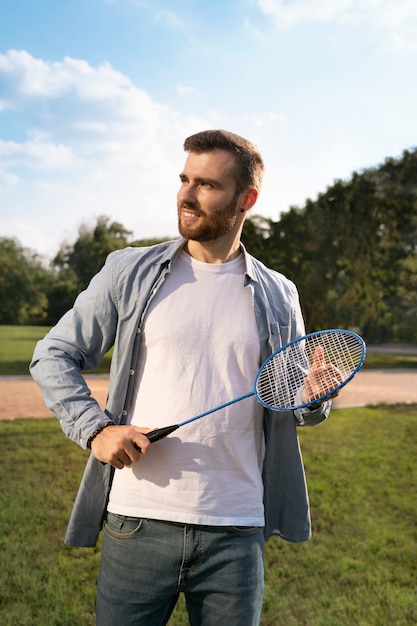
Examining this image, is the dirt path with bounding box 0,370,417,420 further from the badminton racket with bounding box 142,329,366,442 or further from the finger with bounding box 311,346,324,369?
the finger with bounding box 311,346,324,369

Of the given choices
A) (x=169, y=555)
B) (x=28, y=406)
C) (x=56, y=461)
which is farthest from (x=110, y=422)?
(x=28, y=406)

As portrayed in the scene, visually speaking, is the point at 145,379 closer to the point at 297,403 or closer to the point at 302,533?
the point at 297,403

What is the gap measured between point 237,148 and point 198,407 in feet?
2.72

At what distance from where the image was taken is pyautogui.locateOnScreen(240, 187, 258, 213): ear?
7.55ft

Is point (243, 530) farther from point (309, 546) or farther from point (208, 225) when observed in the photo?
point (309, 546)

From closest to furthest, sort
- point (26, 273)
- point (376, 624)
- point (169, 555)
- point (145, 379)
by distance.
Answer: point (169, 555), point (145, 379), point (376, 624), point (26, 273)

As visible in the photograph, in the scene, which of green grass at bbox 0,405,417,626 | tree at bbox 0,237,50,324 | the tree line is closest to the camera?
green grass at bbox 0,405,417,626

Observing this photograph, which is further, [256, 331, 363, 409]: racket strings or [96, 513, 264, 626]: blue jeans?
[256, 331, 363, 409]: racket strings

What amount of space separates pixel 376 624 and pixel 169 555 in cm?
289

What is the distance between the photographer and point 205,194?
7.22 feet

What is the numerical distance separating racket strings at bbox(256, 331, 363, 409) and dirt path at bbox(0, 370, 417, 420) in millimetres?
9401

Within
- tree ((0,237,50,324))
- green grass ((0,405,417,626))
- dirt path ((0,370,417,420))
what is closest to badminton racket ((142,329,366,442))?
green grass ((0,405,417,626))

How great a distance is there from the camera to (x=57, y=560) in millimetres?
5234

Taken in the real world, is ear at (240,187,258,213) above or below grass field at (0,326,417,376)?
above
